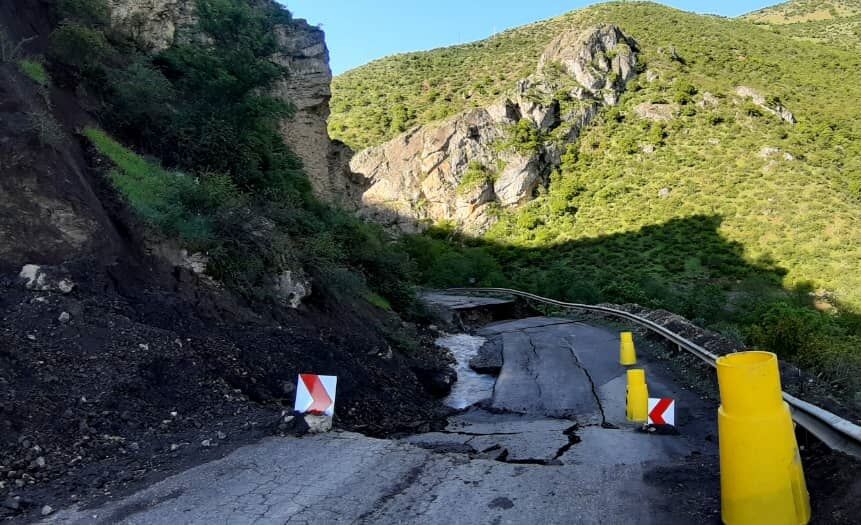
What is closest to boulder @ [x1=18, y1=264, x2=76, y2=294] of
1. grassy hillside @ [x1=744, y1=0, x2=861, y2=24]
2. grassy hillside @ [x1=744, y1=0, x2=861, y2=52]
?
grassy hillside @ [x1=744, y1=0, x2=861, y2=52]

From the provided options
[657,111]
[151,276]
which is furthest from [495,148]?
[151,276]

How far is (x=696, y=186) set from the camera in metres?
50.2

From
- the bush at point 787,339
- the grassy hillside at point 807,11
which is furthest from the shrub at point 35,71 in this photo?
the grassy hillside at point 807,11

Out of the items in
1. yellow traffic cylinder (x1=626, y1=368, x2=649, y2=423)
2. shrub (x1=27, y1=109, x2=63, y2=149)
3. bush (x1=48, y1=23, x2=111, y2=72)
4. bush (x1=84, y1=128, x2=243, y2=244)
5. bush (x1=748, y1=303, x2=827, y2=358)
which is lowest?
bush (x1=748, y1=303, x2=827, y2=358)

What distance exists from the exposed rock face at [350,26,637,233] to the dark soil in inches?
2246

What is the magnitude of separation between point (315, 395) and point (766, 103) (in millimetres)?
61952

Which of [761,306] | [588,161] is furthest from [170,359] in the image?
[588,161]

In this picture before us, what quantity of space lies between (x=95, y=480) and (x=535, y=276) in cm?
4285

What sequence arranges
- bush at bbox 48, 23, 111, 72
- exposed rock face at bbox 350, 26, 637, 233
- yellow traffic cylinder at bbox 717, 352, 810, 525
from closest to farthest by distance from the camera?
yellow traffic cylinder at bbox 717, 352, 810, 525, bush at bbox 48, 23, 111, 72, exposed rock face at bbox 350, 26, 637, 233

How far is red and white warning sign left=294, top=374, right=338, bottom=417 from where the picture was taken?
254 inches

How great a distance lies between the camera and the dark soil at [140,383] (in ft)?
16.2

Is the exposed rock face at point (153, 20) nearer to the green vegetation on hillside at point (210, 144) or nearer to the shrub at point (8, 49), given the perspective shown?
the green vegetation on hillside at point (210, 144)

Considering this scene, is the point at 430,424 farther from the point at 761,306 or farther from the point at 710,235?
the point at 710,235

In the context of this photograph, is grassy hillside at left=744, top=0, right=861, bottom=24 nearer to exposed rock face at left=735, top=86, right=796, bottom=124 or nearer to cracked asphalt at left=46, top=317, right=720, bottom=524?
exposed rock face at left=735, top=86, right=796, bottom=124
